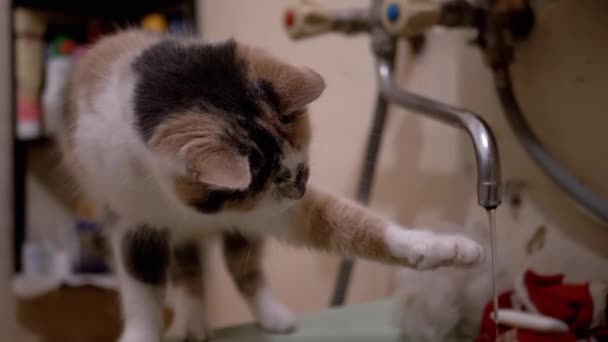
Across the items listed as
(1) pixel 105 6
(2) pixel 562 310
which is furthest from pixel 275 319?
(1) pixel 105 6

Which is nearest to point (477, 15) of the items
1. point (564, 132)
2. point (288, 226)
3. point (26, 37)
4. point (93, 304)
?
point (564, 132)

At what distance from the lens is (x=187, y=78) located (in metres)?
0.62

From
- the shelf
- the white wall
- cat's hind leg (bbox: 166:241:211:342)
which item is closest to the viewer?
the white wall

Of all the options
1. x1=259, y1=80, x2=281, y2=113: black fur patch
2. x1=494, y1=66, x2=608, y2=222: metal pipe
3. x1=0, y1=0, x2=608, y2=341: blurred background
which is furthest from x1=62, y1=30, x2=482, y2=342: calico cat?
x1=494, y1=66, x2=608, y2=222: metal pipe

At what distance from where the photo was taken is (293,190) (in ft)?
2.15

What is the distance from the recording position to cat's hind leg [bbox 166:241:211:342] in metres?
0.88

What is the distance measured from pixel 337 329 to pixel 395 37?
0.50 m

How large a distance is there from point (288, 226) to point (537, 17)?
55 cm

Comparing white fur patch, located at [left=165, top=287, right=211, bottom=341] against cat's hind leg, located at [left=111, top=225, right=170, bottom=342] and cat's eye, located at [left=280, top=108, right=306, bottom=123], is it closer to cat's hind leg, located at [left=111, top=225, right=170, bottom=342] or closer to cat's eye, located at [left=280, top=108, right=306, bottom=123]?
cat's hind leg, located at [left=111, top=225, right=170, bottom=342]

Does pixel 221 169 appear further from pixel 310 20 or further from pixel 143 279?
pixel 310 20

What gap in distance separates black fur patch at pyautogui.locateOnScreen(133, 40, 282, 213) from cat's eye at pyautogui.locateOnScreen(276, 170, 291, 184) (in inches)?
0.5

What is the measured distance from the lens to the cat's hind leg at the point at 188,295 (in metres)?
0.88

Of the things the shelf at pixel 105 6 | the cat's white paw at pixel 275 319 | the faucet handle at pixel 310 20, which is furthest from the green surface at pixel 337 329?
the shelf at pixel 105 6

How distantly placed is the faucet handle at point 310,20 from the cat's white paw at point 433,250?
0.48m
